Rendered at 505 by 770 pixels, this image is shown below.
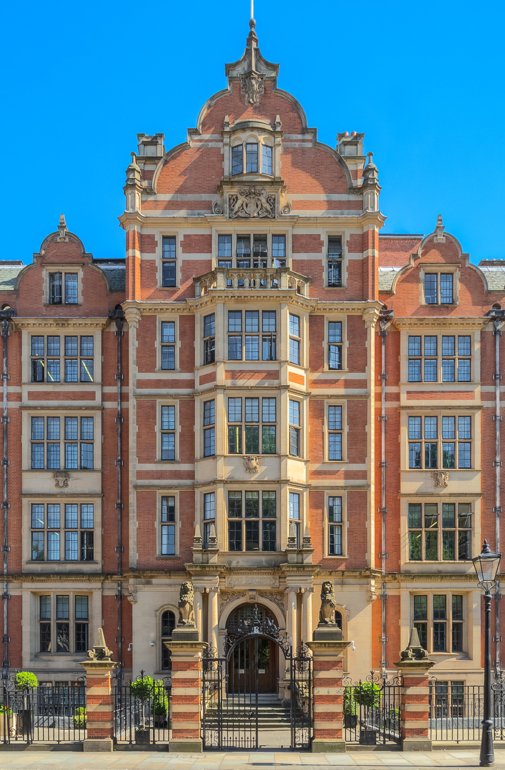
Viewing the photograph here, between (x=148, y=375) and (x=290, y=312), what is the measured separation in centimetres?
647

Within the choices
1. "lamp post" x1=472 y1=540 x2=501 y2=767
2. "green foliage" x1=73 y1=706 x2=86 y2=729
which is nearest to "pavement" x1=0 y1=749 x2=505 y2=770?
"lamp post" x1=472 y1=540 x2=501 y2=767

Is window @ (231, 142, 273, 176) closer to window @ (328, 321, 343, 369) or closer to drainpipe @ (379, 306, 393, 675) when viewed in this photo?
window @ (328, 321, 343, 369)

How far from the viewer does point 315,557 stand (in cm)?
4528

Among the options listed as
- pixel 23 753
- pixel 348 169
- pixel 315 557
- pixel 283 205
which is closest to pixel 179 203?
pixel 283 205

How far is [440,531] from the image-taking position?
4609 cm

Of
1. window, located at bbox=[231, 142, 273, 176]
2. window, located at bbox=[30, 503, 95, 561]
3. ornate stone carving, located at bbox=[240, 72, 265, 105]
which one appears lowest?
window, located at bbox=[30, 503, 95, 561]

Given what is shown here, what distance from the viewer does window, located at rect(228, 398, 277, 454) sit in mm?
44594

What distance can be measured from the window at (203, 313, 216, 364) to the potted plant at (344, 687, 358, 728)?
48.0ft

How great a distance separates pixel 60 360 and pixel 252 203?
1048 centimetres

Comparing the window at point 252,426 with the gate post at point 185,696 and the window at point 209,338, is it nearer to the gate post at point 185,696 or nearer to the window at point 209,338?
the window at point 209,338

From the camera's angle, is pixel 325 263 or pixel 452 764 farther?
pixel 325 263

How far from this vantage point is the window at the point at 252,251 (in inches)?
1818

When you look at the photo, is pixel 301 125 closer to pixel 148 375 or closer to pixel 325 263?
pixel 325 263

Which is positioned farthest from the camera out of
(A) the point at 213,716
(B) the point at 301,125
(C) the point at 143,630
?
(B) the point at 301,125
